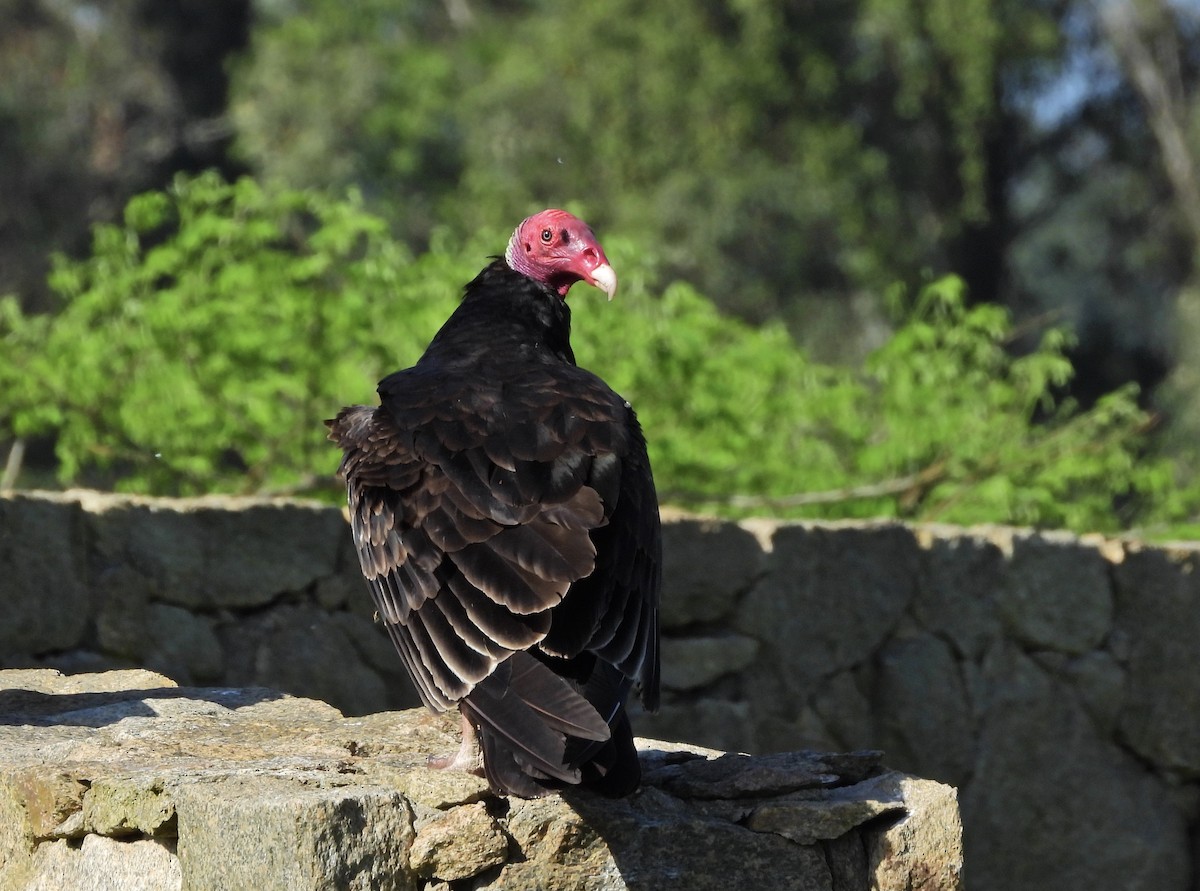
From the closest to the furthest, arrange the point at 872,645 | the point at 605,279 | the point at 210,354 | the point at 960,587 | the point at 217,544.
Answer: the point at 605,279, the point at 217,544, the point at 872,645, the point at 960,587, the point at 210,354

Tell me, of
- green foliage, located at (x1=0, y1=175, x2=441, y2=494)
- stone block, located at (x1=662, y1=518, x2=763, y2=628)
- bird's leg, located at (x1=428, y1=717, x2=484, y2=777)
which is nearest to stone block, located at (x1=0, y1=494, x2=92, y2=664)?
bird's leg, located at (x1=428, y1=717, x2=484, y2=777)

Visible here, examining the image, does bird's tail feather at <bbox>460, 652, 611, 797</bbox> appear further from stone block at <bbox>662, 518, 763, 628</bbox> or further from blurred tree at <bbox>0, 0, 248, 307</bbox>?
blurred tree at <bbox>0, 0, 248, 307</bbox>

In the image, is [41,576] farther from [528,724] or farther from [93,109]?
[93,109]

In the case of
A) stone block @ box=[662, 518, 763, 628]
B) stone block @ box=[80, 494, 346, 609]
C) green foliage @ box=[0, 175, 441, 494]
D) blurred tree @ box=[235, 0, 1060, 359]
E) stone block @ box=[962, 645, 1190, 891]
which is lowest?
stone block @ box=[962, 645, 1190, 891]

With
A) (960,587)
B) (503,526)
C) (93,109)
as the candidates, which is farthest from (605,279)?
(93,109)

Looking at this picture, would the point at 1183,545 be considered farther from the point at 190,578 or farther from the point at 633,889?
the point at 633,889

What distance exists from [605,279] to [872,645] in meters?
2.44

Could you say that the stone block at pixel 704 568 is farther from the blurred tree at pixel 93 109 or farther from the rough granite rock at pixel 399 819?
the blurred tree at pixel 93 109

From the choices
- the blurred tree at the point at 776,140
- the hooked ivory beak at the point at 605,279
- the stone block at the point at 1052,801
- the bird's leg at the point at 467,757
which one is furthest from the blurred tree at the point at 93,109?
the bird's leg at the point at 467,757

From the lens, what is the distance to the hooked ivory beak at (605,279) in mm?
4225

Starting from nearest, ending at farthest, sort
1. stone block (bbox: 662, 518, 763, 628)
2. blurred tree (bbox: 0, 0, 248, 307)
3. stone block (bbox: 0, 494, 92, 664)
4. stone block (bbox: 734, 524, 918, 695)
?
stone block (bbox: 0, 494, 92, 664), stone block (bbox: 662, 518, 763, 628), stone block (bbox: 734, 524, 918, 695), blurred tree (bbox: 0, 0, 248, 307)

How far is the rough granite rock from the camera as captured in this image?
2771 millimetres

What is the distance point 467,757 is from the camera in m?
3.11

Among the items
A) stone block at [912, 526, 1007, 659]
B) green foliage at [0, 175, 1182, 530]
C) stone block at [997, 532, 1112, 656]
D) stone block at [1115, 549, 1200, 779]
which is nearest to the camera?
stone block at [912, 526, 1007, 659]
